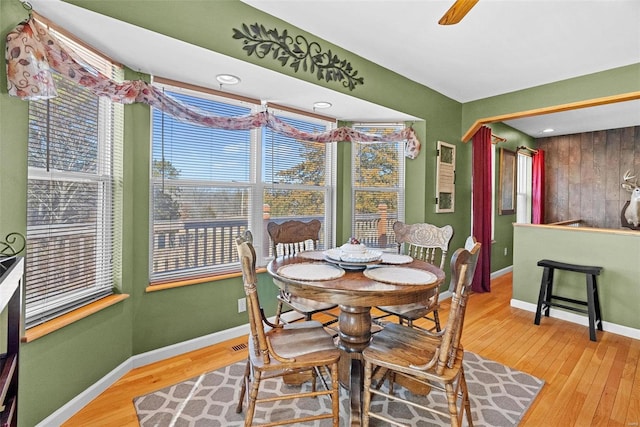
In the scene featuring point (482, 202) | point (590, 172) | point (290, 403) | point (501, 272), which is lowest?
point (290, 403)

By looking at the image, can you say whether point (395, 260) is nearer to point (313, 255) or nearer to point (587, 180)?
point (313, 255)

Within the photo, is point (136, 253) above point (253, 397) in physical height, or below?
above

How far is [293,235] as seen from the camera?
270 cm

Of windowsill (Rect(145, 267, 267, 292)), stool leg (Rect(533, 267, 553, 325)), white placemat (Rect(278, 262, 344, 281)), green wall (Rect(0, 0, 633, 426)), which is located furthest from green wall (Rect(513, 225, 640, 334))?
windowsill (Rect(145, 267, 267, 292))

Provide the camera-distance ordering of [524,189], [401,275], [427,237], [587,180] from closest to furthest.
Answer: [401,275] < [427,237] < [587,180] < [524,189]

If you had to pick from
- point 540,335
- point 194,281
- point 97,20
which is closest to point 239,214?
point 194,281

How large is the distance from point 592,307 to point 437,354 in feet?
8.13

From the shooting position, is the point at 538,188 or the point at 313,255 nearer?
the point at 313,255

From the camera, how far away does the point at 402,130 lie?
3.64 metres

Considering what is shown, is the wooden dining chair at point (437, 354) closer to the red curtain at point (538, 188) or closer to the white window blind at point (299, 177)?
the white window blind at point (299, 177)

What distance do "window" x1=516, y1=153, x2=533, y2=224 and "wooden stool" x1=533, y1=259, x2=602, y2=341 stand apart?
2799mm

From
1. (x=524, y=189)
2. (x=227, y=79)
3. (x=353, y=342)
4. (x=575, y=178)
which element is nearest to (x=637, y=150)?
(x=575, y=178)

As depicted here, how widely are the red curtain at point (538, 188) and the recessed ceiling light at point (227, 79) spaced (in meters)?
5.82

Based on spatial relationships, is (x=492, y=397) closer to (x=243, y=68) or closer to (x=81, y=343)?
(x=81, y=343)
